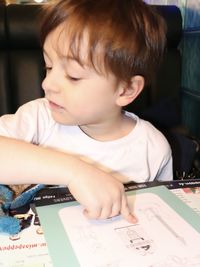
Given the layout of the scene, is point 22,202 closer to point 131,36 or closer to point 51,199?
point 51,199

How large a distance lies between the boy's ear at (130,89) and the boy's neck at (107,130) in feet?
A: 0.24

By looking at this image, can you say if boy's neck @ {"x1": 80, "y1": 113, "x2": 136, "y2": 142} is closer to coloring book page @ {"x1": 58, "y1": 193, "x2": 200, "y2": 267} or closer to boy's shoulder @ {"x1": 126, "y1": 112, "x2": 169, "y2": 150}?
boy's shoulder @ {"x1": 126, "y1": 112, "x2": 169, "y2": 150}

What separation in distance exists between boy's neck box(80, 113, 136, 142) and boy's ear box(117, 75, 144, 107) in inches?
2.9

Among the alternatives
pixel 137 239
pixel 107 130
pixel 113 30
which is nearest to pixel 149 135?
pixel 107 130

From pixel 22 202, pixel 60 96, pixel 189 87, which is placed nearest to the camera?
pixel 22 202

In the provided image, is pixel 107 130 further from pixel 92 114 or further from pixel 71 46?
pixel 71 46

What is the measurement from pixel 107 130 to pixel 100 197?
33cm

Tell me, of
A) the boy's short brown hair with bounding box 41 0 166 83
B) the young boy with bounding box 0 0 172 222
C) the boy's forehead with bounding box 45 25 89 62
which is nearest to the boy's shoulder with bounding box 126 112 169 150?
the young boy with bounding box 0 0 172 222

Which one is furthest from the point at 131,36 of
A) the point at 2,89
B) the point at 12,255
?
the point at 2,89

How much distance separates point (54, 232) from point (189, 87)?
1229mm

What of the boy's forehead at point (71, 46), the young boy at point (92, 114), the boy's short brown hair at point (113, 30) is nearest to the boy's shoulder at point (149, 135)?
the young boy at point (92, 114)

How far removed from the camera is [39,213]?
509mm

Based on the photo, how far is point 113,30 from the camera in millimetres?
635

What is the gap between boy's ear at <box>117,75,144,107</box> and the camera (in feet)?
2.38
